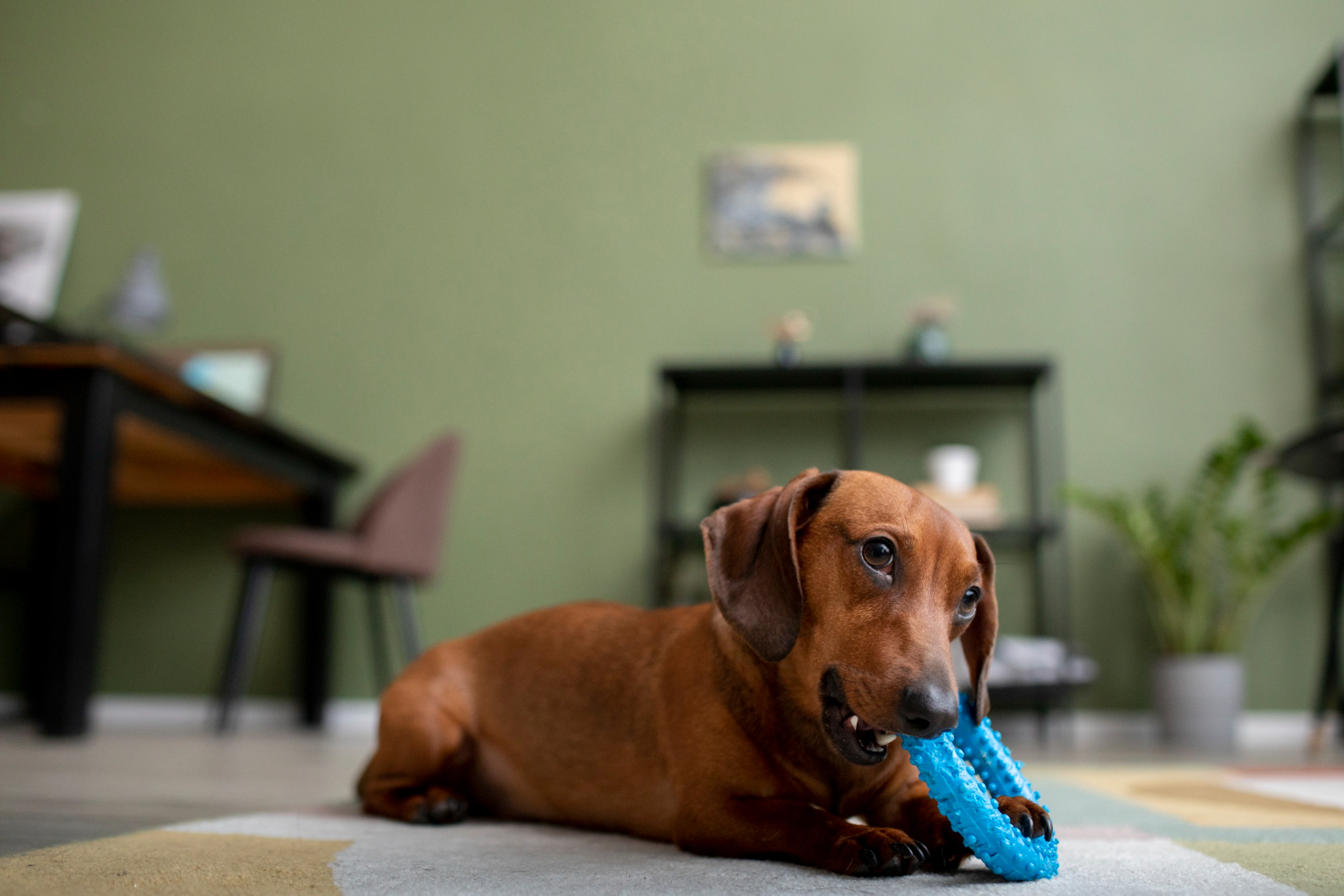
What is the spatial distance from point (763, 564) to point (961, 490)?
275cm

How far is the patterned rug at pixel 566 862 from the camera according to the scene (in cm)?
96

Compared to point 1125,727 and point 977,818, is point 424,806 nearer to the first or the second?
point 977,818

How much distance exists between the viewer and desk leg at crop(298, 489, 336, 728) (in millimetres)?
4035

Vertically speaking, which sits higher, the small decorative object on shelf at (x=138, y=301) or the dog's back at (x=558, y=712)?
the small decorative object on shelf at (x=138, y=301)

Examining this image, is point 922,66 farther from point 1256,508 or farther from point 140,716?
point 140,716

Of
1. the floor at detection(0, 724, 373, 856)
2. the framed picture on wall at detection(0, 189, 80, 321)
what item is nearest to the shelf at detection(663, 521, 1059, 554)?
the floor at detection(0, 724, 373, 856)

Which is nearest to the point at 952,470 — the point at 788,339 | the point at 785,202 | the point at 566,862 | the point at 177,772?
the point at 788,339

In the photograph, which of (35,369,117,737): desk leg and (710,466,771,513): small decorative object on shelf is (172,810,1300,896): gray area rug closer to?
(35,369,117,737): desk leg

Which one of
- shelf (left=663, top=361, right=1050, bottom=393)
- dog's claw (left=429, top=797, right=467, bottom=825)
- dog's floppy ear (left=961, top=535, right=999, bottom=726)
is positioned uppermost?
shelf (left=663, top=361, right=1050, bottom=393)

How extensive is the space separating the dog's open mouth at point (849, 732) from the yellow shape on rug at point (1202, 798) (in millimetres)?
712

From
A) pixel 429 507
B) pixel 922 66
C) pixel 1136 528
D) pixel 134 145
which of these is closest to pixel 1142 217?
pixel 922 66

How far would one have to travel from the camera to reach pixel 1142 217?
13.5 feet

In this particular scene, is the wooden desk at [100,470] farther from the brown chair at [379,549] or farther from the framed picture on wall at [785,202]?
the framed picture on wall at [785,202]

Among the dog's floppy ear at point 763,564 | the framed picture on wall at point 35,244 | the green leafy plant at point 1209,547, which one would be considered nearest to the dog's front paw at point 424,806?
the dog's floppy ear at point 763,564
